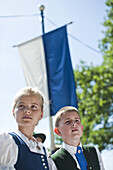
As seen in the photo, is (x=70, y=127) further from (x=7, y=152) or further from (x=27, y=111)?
(x=7, y=152)

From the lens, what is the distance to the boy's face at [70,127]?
2.20 m

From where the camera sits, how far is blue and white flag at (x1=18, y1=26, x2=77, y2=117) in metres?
5.34

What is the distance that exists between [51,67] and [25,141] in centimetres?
403

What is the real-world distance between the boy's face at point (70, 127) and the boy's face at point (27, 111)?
0.36m

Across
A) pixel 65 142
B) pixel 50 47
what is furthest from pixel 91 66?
pixel 65 142

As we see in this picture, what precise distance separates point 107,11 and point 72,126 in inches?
444

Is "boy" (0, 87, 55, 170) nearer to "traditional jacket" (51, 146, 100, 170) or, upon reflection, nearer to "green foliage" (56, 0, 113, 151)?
"traditional jacket" (51, 146, 100, 170)

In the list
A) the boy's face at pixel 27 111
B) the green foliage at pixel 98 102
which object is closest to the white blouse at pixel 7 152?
the boy's face at pixel 27 111

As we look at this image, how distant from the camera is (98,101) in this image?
11.2m

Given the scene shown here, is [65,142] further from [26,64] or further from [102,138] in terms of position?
[102,138]

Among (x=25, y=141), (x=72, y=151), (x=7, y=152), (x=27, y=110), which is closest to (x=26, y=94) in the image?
(x=27, y=110)

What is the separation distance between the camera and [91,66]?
496 inches

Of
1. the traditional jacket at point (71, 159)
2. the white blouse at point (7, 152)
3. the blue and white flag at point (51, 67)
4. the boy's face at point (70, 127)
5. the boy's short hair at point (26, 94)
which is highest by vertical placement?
the blue and white flag at point (51, 67)

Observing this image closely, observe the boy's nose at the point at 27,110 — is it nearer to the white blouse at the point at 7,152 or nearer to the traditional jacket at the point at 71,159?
the white blouse at the point at 7,152
